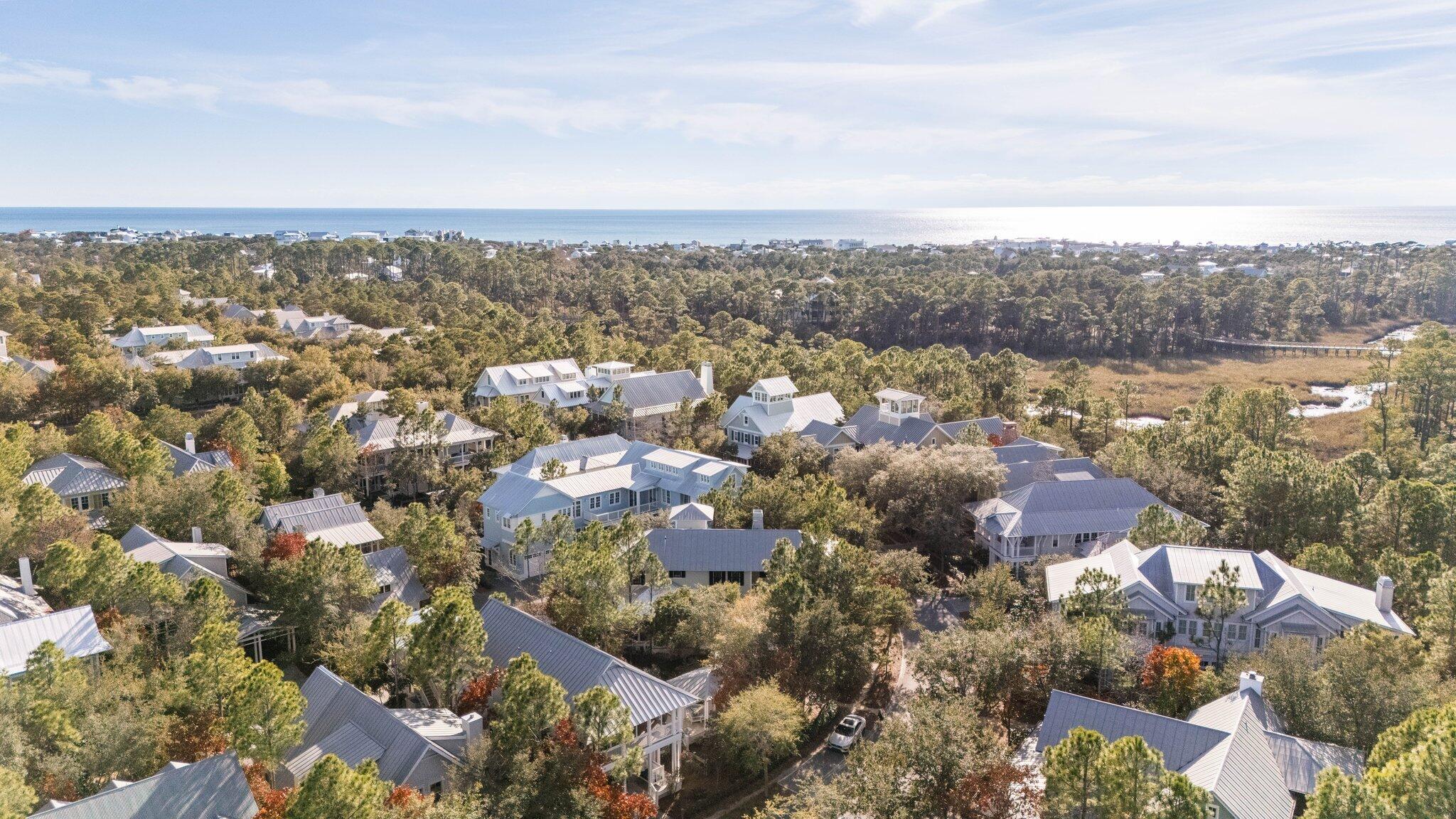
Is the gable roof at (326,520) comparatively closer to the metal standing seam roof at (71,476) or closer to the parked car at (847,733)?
the metal standing seam roof at (71,476)

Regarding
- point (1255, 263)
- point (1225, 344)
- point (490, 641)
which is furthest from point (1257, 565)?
point (1255, 263)

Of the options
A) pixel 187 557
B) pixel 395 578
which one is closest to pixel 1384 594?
pixel 395 578

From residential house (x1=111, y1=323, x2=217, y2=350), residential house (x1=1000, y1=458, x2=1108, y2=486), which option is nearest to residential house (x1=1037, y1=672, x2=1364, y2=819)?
residential house (x1=1000, y1=458, x2=1108, y2=486)

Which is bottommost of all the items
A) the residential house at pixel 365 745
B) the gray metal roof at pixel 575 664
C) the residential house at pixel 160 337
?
the residential house at pixel 365 745

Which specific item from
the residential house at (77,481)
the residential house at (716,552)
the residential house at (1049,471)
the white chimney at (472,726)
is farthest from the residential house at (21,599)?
the residential house at (1049,471)

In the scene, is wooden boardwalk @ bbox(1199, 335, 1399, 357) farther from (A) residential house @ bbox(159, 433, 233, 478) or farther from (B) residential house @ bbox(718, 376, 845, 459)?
(A) residential house @ bbox(159, 433, 233, 478)

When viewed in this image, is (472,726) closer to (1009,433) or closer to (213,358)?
(1009,433)
